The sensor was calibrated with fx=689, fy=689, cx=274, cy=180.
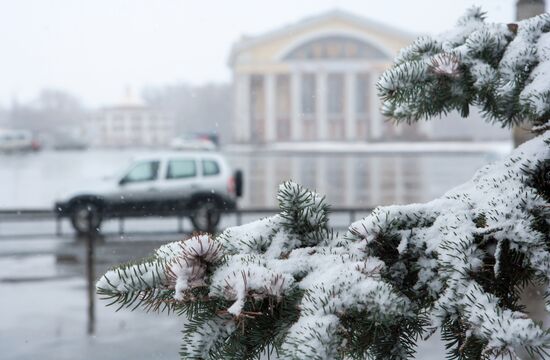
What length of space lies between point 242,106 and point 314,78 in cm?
793

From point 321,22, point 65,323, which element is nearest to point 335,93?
point 321,22

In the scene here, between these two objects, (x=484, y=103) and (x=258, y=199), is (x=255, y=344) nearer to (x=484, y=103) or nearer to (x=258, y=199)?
(x=484, y=103)

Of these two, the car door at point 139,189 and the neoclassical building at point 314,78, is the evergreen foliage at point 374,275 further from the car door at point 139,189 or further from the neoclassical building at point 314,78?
the neoclassical building at point 314,78

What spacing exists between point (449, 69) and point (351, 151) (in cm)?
4022

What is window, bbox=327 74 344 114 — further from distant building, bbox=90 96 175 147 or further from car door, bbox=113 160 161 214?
car door, bbox=113 160 161 214

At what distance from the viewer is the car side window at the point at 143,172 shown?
547 inches

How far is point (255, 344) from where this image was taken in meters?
1.37

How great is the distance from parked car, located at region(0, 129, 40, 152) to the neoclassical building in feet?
63.0

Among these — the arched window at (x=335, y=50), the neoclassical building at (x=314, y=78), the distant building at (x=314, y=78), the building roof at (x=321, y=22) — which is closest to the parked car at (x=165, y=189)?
the distant building at (x=314, y=78)

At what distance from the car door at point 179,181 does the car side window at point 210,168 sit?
6.4 inches

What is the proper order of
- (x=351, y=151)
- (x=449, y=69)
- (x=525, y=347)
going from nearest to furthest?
(x=525, y=347) < (x=449, y=69) < (x=351, y=151)

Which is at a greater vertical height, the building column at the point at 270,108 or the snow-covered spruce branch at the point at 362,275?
the building column at the point at 270,108

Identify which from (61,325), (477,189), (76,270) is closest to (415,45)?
(477,189)

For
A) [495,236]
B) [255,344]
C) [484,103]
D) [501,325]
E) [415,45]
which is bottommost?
[255,344]
